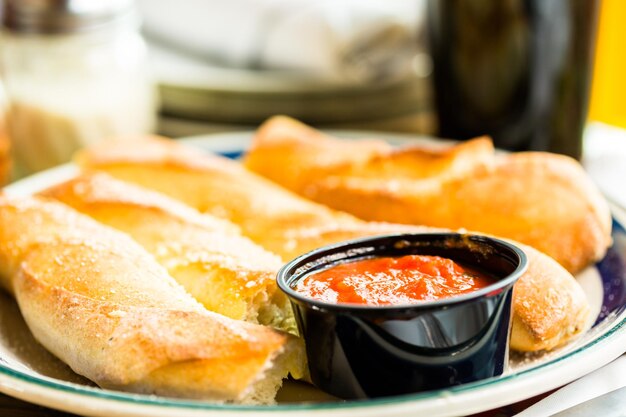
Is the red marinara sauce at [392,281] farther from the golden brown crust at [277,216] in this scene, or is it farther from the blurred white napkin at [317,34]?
the blurred white napkin at [317,34]

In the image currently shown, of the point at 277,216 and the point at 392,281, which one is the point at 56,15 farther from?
the point at 392,281

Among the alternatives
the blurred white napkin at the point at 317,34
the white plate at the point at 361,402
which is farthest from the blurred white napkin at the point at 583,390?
the blurred white napkin at the point at 317,34

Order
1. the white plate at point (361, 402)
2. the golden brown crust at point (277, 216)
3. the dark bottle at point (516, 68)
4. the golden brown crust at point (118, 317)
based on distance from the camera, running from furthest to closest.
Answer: the dark bottle at point (516, 68)
the golden brown crust at point (277, 216)
the golden brown crust at point (118, 317)
the white plate at point (361, 402)

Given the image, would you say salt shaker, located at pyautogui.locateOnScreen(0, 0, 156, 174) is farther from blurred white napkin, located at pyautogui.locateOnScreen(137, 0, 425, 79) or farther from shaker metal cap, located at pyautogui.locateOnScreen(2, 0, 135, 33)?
blurred white napkin, located at pyautogui.locateOnScreen(137, 0, 425, 79)

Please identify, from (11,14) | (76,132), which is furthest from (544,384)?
(11,14)

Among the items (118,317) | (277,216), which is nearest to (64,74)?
(277,216)

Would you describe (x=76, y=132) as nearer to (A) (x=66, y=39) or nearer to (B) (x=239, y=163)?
(A) (x=66, y=39)
